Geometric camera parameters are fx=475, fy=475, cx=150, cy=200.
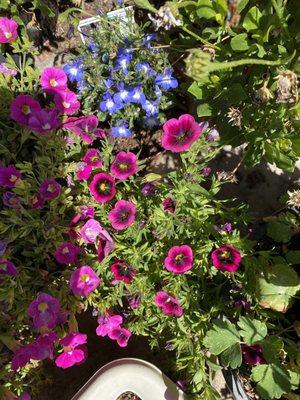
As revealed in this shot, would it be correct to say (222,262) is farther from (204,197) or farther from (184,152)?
(184,152)

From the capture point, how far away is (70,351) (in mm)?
1751

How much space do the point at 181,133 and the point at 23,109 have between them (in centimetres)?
66

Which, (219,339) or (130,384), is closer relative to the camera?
(219,339)

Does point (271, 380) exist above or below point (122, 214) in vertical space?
below

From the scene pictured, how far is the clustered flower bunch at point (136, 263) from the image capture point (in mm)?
1636

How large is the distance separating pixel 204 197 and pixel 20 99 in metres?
0.82

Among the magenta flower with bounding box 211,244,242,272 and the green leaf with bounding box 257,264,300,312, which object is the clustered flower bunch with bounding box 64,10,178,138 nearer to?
the magenta flower with bounding box 211,244,242,272

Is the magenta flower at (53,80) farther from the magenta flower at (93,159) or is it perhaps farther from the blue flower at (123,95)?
the magenta flower at (93,159)

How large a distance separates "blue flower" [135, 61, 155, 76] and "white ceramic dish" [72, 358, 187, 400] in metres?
1.24

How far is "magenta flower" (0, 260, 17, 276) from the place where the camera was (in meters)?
1.71

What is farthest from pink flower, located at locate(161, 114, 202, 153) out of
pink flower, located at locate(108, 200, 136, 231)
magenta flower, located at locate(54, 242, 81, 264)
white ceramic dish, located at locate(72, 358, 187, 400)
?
white ceramic dish, located at locate(72, 358, 187, 400)

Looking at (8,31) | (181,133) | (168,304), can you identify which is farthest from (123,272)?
(8,31)

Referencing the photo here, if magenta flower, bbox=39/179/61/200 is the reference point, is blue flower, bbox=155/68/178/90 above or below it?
above

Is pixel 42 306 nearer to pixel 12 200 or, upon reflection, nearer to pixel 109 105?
pixel 12 200
